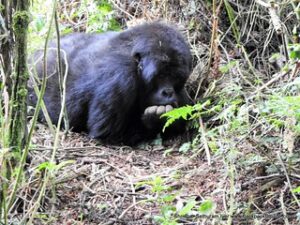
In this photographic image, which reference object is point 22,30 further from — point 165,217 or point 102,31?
point 102,31

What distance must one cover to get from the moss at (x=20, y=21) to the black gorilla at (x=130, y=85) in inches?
47.8

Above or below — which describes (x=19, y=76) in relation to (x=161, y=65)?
above

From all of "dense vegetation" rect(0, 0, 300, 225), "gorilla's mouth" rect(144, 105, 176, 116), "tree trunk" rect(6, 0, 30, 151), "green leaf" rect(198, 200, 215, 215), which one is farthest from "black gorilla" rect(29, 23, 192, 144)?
"green leaf" rect(198, 200, 215, 215)

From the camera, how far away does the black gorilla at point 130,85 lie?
3832 millimetres

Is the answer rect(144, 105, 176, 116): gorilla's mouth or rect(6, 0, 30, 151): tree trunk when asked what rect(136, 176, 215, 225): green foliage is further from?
rect(144, 105, 176, 116): gorilla's mouth

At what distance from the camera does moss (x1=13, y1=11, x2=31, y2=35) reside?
102 inches

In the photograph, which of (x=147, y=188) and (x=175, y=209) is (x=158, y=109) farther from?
(x=175, y=209)

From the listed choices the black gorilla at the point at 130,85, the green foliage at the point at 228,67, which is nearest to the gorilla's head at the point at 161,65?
the black gorilla at the point at 130,85

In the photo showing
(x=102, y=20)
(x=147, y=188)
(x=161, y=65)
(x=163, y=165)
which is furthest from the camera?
(x=102, y=20)

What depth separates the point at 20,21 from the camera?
8.54 ft

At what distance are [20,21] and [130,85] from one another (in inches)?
51.8

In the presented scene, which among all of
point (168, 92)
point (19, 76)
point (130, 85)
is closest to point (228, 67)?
point (168, 92)

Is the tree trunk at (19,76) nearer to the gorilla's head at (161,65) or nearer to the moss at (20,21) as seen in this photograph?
the moss at (20,21)

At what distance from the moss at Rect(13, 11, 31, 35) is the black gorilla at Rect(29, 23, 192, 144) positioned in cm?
121
